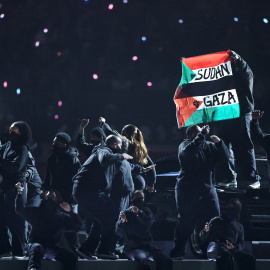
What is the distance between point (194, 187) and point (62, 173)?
172cm

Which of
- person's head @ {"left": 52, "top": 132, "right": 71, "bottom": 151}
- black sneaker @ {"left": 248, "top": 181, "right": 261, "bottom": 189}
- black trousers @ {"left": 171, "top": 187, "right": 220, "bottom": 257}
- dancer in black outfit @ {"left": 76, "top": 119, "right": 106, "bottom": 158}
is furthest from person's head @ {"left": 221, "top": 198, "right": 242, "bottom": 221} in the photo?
person's head @ {"left": 52, "top": 132, "right": 71, "bottom": 151}

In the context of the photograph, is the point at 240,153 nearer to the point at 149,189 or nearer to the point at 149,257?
the point at 149,189

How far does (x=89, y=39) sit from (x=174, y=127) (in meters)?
2.86

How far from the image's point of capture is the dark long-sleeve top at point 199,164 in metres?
7.36

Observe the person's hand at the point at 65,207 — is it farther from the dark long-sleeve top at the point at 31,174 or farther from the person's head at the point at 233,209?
the person's head at the point at 233,209

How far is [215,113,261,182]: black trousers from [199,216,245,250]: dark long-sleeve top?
1.17m

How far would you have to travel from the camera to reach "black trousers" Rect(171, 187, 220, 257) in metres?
7.33

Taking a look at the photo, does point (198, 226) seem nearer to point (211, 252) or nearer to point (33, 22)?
point (211, 252)

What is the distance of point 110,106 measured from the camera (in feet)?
44.2

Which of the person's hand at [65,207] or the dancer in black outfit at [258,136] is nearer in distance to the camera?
the person's hand at [65,207]

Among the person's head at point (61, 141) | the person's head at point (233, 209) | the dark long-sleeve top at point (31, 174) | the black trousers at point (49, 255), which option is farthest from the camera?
the person's head at point (61, 141)

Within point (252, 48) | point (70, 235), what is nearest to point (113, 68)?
point (252, 48)

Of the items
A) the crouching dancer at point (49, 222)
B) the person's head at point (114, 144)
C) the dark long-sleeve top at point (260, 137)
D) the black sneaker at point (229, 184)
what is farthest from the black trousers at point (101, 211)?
the dark long-sleeve top at point (260, 137)

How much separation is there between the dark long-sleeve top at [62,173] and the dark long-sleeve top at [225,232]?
1852 millimetres
